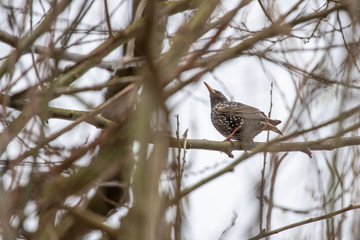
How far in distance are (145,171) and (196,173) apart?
11.7ft

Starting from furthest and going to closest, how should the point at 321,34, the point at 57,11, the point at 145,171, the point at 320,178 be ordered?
1. the point at 321,34
2. the point at 320,178
3. the point at 57,11
4. the point at 145,171

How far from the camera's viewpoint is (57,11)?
2197 millimetres

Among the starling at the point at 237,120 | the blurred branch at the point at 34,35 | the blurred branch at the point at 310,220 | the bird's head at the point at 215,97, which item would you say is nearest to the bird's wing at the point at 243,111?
the starling at the point at 237,120

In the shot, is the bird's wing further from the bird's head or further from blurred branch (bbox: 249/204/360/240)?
blurred branch (bbox: 249/204/360/240)

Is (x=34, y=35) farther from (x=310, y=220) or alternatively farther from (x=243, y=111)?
(x=243, y=111)

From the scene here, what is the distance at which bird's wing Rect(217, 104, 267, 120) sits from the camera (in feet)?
21.8

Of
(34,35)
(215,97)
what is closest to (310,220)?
(34,35)

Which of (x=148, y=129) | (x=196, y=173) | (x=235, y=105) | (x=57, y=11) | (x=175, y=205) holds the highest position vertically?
(x=235, y=105)

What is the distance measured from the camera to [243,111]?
22.9 ft

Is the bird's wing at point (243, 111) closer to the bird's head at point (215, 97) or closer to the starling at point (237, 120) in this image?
the starling at point (237, 120)

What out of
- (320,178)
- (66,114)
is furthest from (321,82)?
(66,114)

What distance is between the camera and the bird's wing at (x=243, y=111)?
665 cm

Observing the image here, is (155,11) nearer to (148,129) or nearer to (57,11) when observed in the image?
(148,129)

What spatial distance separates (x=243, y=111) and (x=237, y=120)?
0.52 ft
